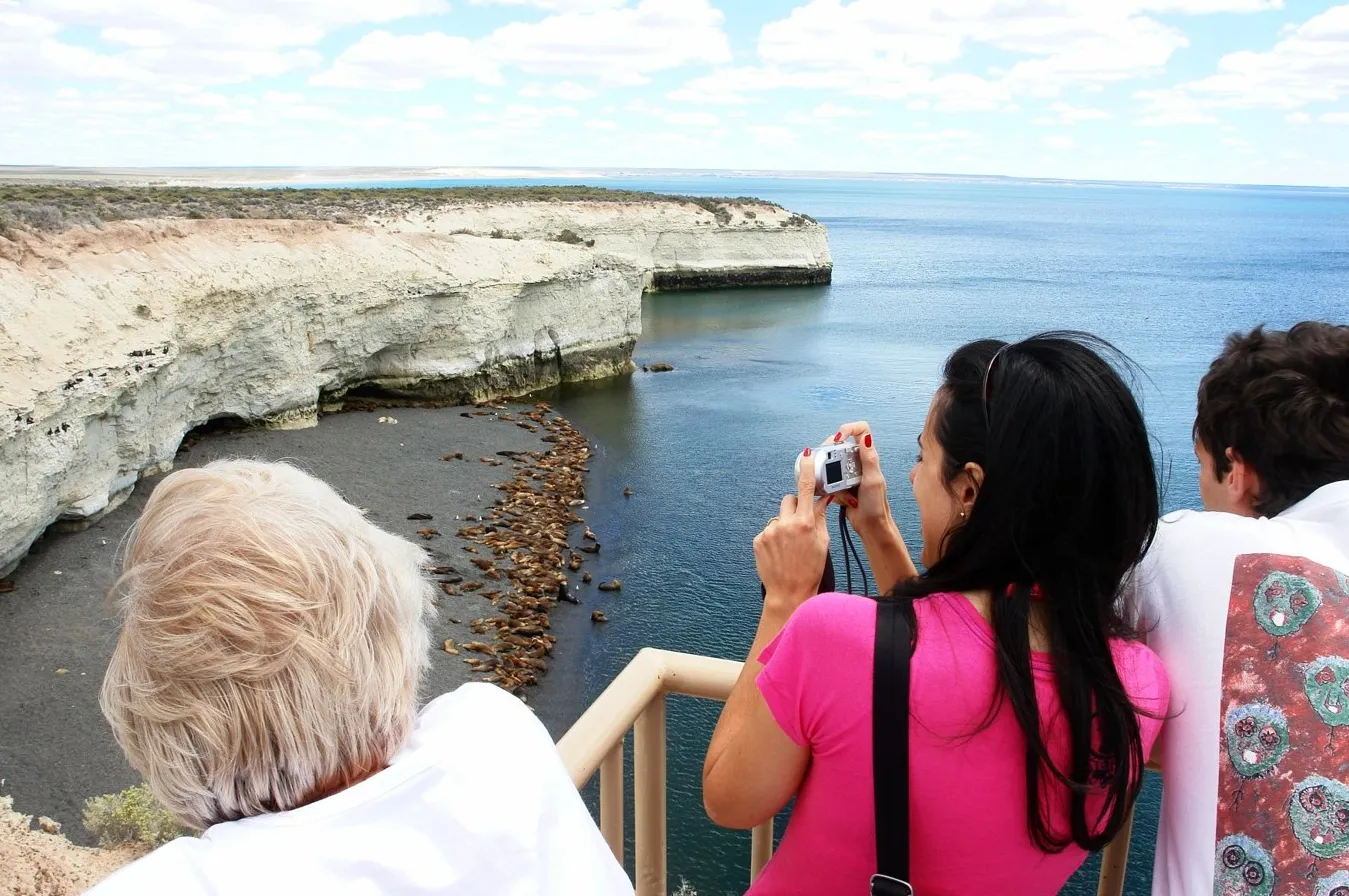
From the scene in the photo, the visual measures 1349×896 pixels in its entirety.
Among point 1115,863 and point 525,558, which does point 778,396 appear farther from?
point 1115,863

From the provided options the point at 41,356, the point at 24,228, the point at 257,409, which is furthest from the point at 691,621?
the point at 24,228

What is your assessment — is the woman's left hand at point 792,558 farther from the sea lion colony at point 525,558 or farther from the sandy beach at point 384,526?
the sea lion colony at point 525,558

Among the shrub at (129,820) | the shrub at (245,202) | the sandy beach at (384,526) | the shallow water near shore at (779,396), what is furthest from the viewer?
the shrub at (245,202)

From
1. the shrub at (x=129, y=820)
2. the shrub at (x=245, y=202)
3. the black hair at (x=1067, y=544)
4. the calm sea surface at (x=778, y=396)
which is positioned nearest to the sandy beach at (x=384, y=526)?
the shrub at (x=129, y=820)

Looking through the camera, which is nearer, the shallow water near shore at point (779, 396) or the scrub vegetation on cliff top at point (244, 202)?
the shallow water near shore at point (779, 396)

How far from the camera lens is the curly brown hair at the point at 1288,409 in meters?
2.11

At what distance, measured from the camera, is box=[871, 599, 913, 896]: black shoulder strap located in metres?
1.75

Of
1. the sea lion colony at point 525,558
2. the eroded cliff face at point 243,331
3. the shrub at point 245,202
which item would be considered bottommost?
the sea lion colony at point 525,558

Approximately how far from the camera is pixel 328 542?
159 cm

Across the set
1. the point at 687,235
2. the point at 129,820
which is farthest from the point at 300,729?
the point at 687,235

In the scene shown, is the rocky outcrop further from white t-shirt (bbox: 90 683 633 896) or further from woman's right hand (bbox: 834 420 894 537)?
white t-shirt (bbox: 90 683 633 896)

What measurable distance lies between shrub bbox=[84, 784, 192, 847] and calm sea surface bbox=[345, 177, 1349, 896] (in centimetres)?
531

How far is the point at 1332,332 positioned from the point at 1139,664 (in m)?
0.99

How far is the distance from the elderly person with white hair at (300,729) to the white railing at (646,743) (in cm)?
68
